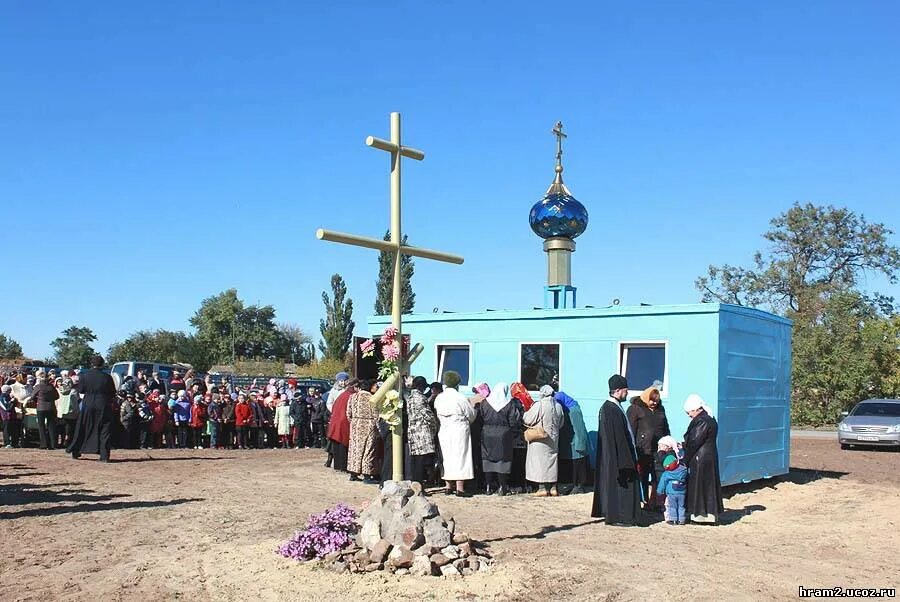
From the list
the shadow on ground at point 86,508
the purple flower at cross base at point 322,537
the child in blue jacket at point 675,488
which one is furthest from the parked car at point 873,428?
the purple flower at cross base at point 322,537

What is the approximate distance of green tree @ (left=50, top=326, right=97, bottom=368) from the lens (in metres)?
70.1

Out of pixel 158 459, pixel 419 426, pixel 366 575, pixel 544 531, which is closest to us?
pixel 366 575

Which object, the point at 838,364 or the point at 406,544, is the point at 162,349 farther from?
the point at 406,544

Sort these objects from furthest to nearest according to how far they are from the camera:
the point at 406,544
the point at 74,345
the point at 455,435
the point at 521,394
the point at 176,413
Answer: the point at 74,345 < the point at 176,413 < the point at 521,394 < the point at 455,435 < the point at 406,544

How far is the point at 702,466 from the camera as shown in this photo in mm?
9914

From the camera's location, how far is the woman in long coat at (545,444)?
12047mm

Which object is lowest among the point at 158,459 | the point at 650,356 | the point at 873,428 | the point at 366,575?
the point at 158,459

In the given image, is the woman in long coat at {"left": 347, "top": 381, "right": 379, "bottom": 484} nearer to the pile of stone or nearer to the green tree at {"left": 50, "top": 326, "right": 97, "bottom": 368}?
the pile of stone

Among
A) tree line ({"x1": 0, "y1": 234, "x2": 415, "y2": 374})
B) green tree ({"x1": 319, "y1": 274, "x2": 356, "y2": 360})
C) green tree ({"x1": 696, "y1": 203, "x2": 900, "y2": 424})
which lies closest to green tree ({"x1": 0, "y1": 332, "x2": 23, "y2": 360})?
tree line ({"x1": 0, "y1": 234, "x2": 415, "y2": 374})

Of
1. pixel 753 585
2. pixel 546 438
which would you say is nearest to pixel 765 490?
pixel 546 438

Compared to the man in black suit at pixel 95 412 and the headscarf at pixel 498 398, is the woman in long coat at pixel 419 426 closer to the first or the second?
the headscarf at pixel 498 398

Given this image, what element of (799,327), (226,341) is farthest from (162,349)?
(799,327)

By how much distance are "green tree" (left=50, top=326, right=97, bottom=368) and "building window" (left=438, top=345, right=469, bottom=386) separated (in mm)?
60031

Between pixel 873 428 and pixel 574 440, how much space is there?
1248 cm
